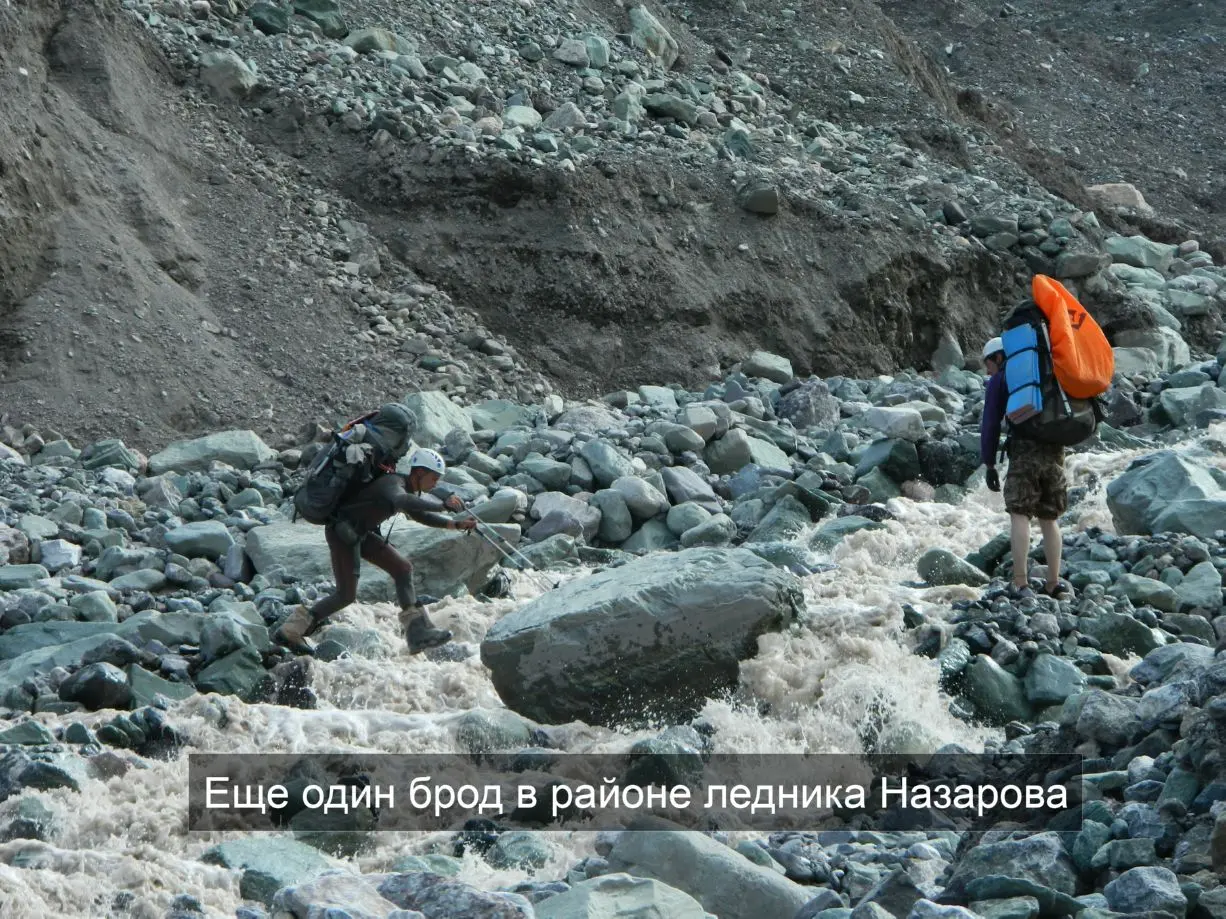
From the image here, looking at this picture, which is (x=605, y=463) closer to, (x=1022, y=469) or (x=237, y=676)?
(x=1022, y=469)

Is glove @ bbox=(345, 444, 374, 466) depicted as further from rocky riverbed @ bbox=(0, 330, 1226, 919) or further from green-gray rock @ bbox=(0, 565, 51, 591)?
green-gray rock @ bbox=(0, 565, 51, 591)

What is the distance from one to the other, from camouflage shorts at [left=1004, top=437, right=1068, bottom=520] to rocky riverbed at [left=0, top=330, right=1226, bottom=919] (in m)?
0.50

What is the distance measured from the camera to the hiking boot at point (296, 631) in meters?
8.15

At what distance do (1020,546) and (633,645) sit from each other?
2.19 meters

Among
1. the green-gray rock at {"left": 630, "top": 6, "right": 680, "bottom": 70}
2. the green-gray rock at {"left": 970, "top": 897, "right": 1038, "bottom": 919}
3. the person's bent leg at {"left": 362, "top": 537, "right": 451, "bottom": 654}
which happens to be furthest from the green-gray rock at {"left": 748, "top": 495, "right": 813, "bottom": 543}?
the green-gray rock at {"left": 630, "top": 6, "right": 680, "bottom": 70}

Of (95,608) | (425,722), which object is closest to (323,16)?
(95,608)

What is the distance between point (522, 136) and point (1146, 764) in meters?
11.5

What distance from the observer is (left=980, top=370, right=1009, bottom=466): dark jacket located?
26.4 feet

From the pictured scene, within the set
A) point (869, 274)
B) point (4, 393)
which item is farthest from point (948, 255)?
point (4, 393)

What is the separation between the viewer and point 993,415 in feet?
26.5

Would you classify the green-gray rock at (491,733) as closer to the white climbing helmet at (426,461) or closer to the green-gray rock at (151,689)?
the white climbing helmet at (426,461)

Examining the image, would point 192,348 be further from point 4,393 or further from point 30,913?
point 30,913

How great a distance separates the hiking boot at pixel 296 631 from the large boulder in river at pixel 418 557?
0.97 metres

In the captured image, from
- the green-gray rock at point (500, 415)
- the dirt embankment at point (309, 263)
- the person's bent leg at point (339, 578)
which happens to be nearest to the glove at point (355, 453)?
the person's bent leg at point (339, 578)
